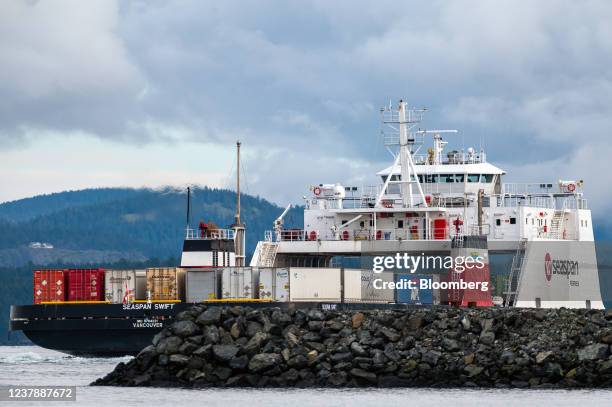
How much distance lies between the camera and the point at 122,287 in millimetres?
61844

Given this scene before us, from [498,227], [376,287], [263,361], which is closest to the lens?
[263,361]

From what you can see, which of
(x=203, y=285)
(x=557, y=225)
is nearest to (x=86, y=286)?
(x=203, y=285)

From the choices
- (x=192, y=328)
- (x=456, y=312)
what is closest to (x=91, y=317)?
(x=192, y=328)

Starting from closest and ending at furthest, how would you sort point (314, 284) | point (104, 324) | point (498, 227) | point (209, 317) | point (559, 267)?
point (209, 317) < point (104, 324) < point (314, 284) < point (498, 227) < point (559, 267)

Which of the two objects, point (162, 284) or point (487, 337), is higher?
point (162, 284)

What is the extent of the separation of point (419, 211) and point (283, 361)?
72.7 ft

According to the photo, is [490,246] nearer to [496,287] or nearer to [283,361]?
[496,287]

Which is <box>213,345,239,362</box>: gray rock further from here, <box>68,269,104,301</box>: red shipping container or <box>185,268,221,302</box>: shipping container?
<box>68,269,104,301</box>: red shipping container

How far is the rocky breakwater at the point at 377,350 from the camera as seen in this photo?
153 feet

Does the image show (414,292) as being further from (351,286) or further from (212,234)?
(212,234)

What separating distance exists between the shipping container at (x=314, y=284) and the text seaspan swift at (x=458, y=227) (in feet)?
20.9

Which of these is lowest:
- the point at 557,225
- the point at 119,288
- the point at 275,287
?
the point at 275,287

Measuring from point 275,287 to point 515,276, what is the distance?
39.7 ft

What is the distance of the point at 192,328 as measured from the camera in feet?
162
